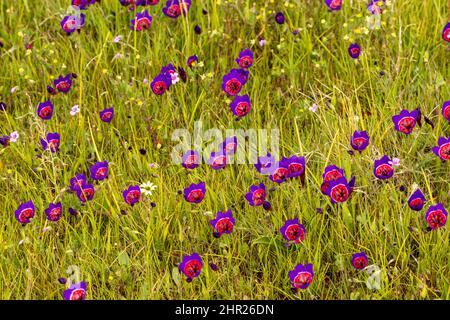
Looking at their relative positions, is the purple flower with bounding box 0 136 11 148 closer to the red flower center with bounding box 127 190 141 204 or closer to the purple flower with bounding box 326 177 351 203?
the red flower center with bounding box 127 190 141 204

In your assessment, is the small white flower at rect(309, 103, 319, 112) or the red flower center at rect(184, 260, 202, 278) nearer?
the red flower center at rect(184, 260, 202, 278)

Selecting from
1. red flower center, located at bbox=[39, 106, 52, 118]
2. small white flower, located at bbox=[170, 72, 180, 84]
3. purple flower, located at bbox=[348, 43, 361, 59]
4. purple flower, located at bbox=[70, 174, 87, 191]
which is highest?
purple flower, located at bbox=[348, 43, 361, 59]

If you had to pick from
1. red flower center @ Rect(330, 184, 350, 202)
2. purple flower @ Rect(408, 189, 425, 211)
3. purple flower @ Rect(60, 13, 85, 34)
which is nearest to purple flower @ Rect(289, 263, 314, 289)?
red flower center @ Rect(330, 184, 350, 202)

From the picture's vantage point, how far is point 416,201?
2.40 meters

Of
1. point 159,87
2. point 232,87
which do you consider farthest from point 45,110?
point 232,87

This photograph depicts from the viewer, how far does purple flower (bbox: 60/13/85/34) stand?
136 inches

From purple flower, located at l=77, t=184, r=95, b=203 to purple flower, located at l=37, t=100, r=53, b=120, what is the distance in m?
0.54

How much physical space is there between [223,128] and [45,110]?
773 mm

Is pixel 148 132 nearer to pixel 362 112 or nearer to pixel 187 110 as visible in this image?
pixel 187 110

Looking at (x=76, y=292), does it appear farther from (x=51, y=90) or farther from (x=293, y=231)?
(x=51, y=90)

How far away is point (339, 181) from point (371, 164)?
36 centimetres

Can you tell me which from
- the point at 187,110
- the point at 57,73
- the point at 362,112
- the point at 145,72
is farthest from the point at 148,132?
the point at 362,112

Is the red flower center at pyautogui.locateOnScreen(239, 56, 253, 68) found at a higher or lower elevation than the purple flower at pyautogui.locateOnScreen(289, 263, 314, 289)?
higher

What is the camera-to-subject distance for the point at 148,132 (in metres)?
3.06
